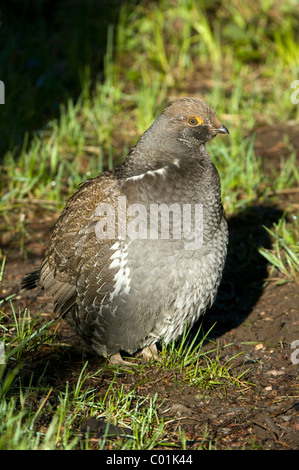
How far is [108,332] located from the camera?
4.40m

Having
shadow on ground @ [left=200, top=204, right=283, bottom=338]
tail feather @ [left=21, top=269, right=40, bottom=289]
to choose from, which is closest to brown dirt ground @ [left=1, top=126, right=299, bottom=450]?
shadow on ground @ [left=200, top=204, right=283, bottom=338]

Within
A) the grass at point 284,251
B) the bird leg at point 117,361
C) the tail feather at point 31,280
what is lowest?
the bird leg at point 117,361

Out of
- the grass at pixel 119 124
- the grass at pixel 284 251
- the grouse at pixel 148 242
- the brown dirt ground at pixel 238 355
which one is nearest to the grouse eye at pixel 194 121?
the grouse at pixel 148 242

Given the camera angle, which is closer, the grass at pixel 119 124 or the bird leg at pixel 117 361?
the grass at pixel 119 124

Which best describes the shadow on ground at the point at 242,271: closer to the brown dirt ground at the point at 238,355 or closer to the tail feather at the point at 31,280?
the brown dirt ground at the point at 238,355

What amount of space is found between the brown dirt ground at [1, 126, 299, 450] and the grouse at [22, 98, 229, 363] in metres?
0.32

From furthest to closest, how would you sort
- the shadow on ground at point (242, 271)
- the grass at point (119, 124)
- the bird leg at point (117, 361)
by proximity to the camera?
the shadow on ground at point (242, 271) < the bird leg at point (117, 361) < the grass at point (119, 124)

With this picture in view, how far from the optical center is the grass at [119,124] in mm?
3865

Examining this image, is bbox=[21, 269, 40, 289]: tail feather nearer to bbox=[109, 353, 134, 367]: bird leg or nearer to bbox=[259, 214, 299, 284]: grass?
bbox=[109, 353, 134, 367]: bird leg

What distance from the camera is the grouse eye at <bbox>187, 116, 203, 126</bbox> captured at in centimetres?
440

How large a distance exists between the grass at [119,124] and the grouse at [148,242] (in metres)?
0.27

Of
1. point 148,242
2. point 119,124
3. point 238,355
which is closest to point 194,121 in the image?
point 148,242

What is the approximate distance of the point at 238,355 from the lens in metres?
4.61
